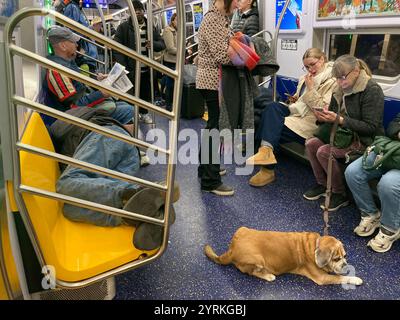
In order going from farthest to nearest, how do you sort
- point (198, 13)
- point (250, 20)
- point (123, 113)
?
point (198, 13), point (250, 20), point (123, 113)

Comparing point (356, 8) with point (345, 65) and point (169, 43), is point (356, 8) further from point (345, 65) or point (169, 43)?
point (169, 43)

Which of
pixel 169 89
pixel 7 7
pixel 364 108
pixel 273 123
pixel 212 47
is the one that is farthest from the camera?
pixel 169 89

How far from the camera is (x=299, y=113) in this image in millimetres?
3459

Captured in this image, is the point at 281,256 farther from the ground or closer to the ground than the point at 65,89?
closer to the ground

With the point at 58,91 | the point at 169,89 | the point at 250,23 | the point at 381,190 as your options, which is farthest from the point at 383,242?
the point at 169,89

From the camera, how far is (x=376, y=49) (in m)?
3.20

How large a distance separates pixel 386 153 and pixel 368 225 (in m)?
0.55

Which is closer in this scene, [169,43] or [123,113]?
[123,113]

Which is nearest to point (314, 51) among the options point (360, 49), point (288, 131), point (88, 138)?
point (360, 49)

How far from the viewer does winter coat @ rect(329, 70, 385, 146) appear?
2.67 m

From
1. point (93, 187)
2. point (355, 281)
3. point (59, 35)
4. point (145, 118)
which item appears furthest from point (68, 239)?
point (145, 118)

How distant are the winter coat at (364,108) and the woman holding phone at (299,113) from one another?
420mm

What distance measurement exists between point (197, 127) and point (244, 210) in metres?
2.92
